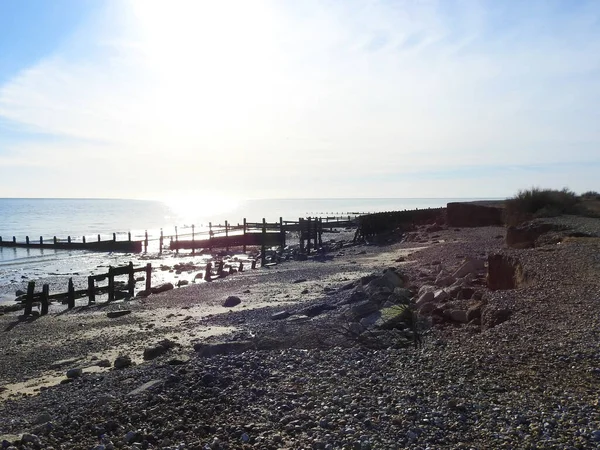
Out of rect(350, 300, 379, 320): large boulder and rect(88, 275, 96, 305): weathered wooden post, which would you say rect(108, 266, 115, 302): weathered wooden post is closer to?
rect(88, 275, 96, 305): weathered wooden post

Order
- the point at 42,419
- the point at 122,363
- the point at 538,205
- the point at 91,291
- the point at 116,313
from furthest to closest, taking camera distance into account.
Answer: the point at 538,205
the point at 91,291
the point at 116,313
the point at 122,363
the point at 42,419

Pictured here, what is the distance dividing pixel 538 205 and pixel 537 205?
55 mm

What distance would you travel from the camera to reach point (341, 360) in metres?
8.62

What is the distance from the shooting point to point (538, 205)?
99.1 feet

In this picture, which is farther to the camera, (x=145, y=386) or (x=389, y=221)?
(x=389, y=221)

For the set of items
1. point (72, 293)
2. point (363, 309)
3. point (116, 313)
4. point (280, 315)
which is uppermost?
point (363, 309)

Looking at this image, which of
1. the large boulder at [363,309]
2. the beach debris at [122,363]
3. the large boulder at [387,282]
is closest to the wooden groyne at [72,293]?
the beach debris at [122,363]

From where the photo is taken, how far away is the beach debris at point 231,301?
61.0 feet

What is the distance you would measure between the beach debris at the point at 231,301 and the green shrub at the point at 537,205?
16370 millimetres

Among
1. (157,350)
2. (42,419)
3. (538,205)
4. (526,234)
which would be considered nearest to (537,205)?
(538,205)

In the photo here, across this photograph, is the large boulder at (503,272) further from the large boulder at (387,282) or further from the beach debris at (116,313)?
the beach debris at (116,313)

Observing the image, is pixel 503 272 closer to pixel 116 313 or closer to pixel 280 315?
pixel 280 315

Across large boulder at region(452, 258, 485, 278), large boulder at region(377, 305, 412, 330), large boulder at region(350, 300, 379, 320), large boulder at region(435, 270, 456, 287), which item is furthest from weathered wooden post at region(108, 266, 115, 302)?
large boulder at region(377, 305, 412, 330)

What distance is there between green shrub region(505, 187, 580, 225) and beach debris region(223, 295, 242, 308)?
1637 centimetres
